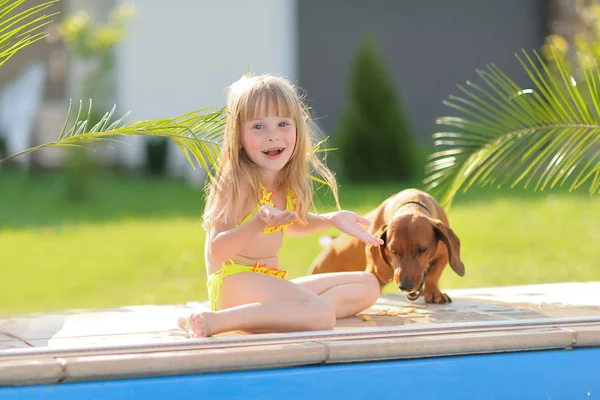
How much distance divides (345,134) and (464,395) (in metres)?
12.5

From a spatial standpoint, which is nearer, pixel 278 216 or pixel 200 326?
pixel 278 216

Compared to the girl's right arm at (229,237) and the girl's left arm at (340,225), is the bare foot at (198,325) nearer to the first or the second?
the girl's right arm at (229,237)

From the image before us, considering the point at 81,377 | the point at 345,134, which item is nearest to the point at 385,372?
the point at 81,377

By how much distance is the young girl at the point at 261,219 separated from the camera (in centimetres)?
370

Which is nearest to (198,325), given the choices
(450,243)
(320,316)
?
(320,316)

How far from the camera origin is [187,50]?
17469mm

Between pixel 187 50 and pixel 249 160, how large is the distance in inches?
546

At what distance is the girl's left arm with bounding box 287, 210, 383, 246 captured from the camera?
3.76 m

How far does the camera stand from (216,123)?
405 centimetres

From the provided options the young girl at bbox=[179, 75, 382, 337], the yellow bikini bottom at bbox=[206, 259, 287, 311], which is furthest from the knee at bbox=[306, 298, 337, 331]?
the yellow bikini bottom at bbox=[206, 259, 287, 311]

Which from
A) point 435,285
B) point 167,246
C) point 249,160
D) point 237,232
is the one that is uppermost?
point 249,160

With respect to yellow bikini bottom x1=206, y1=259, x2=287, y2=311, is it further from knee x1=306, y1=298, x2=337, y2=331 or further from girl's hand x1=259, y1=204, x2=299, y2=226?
girl's hand x1=259, y1=204, x2=299, y2=226

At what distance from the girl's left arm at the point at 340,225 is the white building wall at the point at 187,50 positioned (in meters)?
13.3

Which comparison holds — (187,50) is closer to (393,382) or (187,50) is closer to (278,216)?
(278,216)
